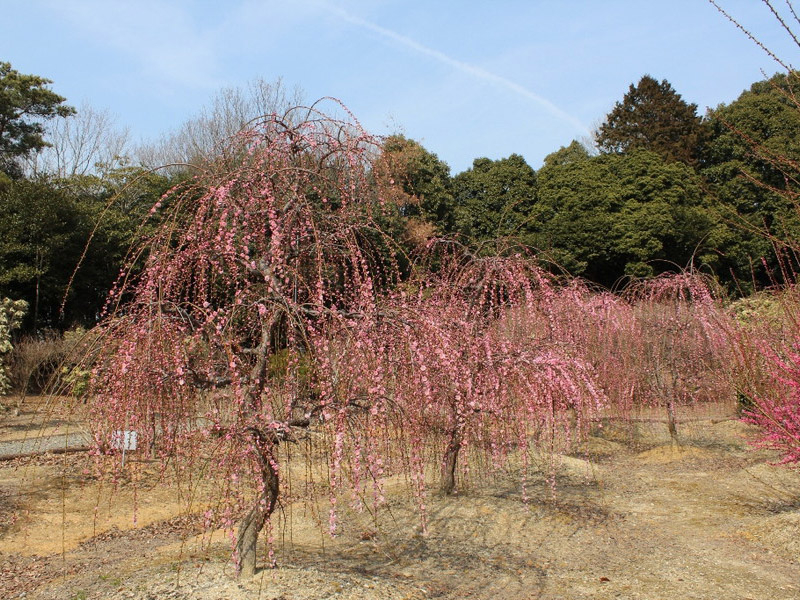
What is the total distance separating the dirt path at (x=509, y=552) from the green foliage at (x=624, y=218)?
41.6 ft

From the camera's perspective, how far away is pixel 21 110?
21.5 meters

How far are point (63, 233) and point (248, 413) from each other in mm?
13790

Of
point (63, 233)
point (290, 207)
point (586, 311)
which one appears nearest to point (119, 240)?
point (63, 233)

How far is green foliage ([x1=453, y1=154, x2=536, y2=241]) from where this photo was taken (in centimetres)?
2127

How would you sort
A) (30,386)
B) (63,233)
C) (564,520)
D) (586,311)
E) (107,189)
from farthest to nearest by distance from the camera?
(107,189), (63,233), (30,386), (586,311), (564,520)

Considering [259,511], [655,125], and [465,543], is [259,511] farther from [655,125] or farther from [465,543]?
[655,125]

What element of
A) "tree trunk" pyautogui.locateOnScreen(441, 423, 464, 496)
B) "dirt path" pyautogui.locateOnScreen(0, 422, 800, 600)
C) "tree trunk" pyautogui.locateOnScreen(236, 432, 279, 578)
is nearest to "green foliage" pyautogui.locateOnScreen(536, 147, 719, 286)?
"dirt path" pyautogui.locateOnScreen(0, 422, 800, 600)

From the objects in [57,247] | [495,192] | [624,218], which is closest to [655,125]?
[624,218]

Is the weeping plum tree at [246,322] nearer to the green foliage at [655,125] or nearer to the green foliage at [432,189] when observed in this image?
the green foliage at [432,189]

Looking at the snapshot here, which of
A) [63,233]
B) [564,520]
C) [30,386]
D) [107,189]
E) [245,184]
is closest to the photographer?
[245,184]

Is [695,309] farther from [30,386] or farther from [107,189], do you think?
[107,189]

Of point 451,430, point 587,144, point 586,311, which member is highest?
point 587,144

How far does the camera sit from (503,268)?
19.6ft

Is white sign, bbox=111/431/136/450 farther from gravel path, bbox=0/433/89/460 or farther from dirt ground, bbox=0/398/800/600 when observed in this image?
gravel path, bbox=0/433/89/460
